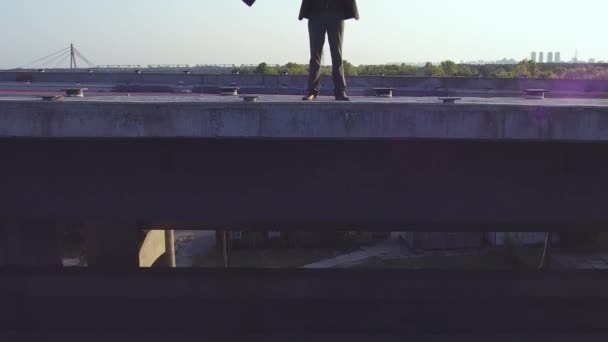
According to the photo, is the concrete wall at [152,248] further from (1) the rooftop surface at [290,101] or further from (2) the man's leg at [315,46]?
(2) the man's leg at [315,46]

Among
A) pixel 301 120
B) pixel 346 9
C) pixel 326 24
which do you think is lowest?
pixel 301 120

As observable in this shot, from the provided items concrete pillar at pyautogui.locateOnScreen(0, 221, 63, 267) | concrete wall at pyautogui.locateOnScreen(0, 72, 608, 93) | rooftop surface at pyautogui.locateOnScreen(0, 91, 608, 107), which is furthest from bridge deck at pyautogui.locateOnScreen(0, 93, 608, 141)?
concrete wall at pyautogui.locateOnScreen(0, 72, 608, 93)

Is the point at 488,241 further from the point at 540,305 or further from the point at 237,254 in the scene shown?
the point at 540,305

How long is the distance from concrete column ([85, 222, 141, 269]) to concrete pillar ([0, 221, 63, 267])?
702mm

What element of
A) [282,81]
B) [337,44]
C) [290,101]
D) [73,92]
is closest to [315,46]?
[337,44]

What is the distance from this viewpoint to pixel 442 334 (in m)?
8.05

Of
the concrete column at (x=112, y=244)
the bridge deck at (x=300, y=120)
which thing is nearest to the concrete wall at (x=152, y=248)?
the concrete column at (x=112, y=244)

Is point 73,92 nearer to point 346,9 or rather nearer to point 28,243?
point 346,9

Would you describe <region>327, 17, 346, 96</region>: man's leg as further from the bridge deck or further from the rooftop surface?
the bridge deck

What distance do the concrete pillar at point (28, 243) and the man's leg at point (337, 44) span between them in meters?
6.35

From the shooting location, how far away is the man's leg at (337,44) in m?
6.55

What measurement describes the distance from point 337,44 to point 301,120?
4.43 feet

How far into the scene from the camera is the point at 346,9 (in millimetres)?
6520

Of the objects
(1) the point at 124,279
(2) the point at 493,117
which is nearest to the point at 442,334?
(2) the point at 493,117
